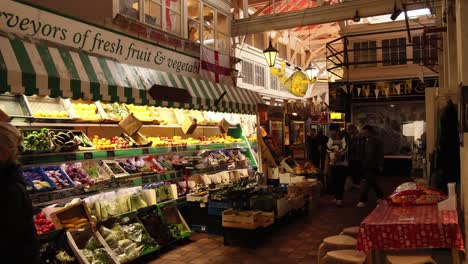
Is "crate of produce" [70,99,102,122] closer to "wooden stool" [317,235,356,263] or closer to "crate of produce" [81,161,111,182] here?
"crate of produce" [81,161,111,182]

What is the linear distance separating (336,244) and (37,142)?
166 inches

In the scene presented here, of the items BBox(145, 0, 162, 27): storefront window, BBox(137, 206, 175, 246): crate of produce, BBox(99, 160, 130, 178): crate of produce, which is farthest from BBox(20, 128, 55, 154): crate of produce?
BBox(145, 0, 162, 27): storefront window

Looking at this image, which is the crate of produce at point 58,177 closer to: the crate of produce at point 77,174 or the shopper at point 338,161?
the crate of produce at point 77,174

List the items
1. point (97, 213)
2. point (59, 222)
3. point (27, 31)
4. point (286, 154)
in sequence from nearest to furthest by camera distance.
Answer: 1. point (59, 222)
2. point (27, 31)
3. point (97, 213)
4. point (286, 154)

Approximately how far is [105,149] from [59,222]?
1.87 metres

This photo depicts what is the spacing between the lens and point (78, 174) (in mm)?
6562

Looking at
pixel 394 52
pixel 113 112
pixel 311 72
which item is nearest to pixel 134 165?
pixel 113 112

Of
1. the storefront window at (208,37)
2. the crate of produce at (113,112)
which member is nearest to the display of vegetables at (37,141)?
the crate of produce at (113,112)

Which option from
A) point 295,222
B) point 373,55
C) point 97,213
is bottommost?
point 295,222

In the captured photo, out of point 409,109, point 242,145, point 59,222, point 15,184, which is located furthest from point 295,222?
point 409,109

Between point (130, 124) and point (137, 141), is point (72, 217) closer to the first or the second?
point (130, 124)

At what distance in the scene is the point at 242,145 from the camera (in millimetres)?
11984

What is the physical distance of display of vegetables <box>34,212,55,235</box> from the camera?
5.49 m

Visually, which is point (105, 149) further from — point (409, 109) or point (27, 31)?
point (409, 109)
